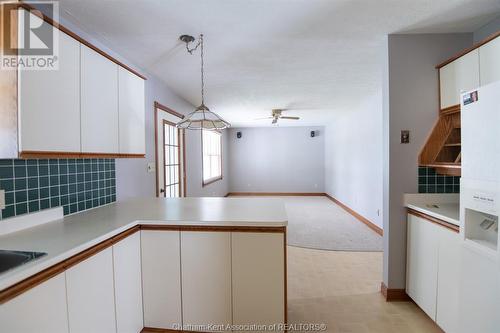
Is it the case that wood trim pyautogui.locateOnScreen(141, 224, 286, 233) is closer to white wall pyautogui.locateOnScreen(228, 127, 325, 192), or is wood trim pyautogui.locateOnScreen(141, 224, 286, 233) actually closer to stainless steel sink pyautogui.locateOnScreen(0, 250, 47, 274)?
stainless steel sink pyautogui.locateOnScreen(0, 250, 47, 274)

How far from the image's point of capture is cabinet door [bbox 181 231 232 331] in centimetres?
176

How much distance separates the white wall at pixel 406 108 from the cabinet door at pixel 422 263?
76mm

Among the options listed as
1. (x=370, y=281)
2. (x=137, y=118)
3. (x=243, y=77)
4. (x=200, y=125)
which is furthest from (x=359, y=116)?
(x=137, y=118)

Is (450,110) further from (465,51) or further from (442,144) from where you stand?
(465,51)

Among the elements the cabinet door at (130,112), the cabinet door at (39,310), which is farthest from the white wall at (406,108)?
the cabinet door at (39,310)

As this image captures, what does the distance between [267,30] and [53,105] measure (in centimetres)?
166

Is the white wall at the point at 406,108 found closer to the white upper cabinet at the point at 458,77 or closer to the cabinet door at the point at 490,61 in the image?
the white upper cabinet at the point at 458,77

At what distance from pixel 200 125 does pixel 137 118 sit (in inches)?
22.8

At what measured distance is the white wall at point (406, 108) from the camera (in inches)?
90.3

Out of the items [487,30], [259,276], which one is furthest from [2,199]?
[487,30]

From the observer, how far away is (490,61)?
69.8 inches

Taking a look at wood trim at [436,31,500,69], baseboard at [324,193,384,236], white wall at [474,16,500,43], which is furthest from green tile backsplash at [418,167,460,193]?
baseboard at [324,193,384,236]

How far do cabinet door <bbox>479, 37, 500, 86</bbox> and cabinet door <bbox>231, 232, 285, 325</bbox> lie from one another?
6.07ft

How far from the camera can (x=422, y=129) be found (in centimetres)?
230
